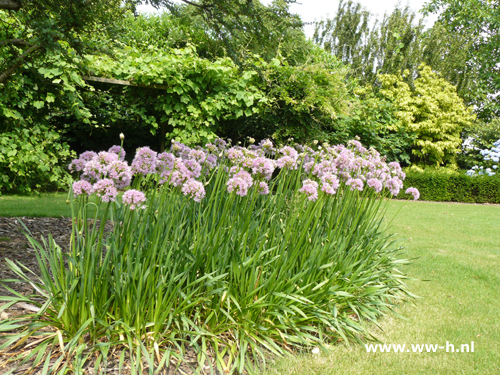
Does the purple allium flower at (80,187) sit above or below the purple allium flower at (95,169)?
below

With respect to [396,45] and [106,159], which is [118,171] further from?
[396,45]

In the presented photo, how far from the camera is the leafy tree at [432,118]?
1759cm

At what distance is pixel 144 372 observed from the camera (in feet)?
6.97

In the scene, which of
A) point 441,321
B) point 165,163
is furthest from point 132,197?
point 441,321

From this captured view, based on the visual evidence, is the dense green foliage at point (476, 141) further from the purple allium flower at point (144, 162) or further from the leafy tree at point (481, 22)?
the purple allium flower at point (144, 162)

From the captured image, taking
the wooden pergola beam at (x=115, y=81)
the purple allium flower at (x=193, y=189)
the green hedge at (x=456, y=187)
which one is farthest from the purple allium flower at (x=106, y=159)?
the green hedge at (x=456, y=187)

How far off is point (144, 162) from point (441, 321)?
278 cm

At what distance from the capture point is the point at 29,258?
3631 mm

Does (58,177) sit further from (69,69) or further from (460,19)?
(460,19)

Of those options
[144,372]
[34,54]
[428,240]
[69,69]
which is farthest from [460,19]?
[144,372]

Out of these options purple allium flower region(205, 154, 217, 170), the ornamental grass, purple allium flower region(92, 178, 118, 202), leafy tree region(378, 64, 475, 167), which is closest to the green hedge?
Result: leafy tree region(378, 64, 475, 167)

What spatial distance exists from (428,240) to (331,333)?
4482mm

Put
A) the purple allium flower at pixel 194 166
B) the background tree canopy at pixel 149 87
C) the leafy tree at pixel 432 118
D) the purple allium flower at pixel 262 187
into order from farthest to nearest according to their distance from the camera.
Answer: the leafy tree at pixel 432 118, the background tree canopy at pixel 149 87, the purple allium flower at pixel 262 187, the purple allium flower at pixel 194 166

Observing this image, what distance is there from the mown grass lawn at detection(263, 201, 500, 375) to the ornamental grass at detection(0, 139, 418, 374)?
0.18 metres
